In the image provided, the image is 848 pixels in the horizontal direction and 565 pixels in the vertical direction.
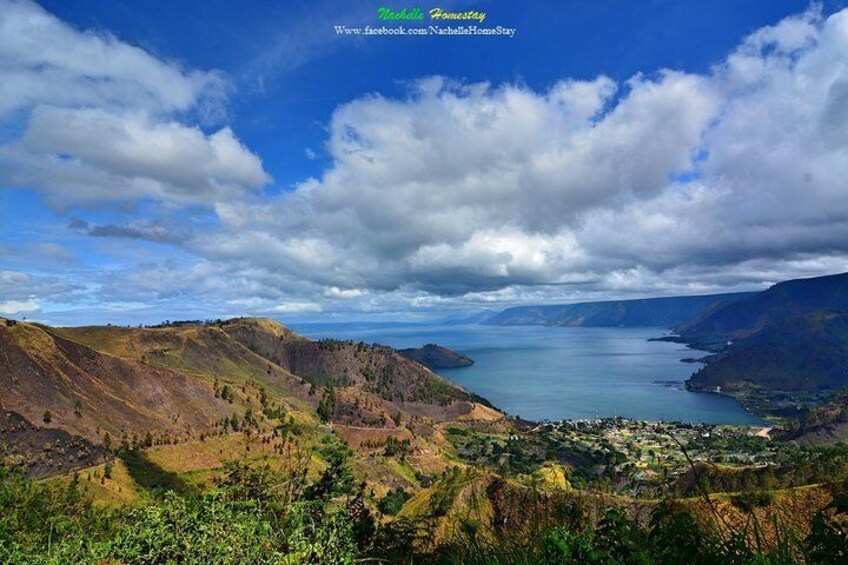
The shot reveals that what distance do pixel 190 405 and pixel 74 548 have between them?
148m

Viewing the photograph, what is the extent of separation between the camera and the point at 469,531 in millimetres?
6102

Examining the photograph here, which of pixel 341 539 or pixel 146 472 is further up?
pixel 341 539

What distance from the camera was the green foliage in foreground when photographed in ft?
14.8

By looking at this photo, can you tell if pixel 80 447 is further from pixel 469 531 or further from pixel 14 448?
pixel 469 531

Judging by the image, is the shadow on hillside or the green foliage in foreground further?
the shadow on hillside

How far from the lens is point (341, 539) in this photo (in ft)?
17.6

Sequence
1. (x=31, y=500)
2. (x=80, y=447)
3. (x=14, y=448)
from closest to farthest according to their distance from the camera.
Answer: (x=31, y=500), (x=14, y=448), (x=80, y=447)

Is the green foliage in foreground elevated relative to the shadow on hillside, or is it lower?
elevated

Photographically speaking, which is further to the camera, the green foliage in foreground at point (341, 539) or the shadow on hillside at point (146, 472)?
the shadow on hillside at point (146, 472)

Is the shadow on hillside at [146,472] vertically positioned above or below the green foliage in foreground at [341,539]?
below

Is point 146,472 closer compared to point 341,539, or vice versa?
point 341,539

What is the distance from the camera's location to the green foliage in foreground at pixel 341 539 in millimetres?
4496

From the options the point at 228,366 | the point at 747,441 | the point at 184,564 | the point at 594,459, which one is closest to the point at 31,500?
the point at 184,564

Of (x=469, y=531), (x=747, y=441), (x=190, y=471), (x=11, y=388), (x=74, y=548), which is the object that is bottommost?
(x=747, y=441)
